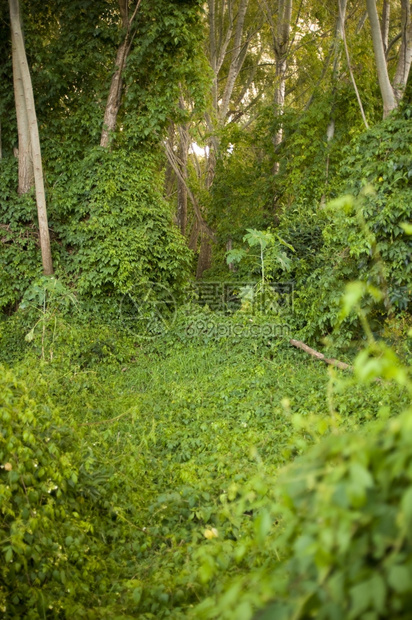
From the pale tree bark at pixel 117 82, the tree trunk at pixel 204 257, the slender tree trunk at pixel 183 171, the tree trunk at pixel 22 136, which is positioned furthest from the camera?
the tree trunk at pixel 204 257

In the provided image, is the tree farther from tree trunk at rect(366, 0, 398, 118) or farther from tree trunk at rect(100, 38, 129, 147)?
tree trunk at rect(100, 38, 129, 147)

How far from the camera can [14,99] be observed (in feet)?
32.8

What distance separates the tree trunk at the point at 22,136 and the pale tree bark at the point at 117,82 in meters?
1.54

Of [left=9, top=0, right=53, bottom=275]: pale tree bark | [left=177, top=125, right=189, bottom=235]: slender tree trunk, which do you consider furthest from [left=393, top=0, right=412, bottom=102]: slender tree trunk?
[left=9, top=0, right=53, bottom=275]: pale tree bark

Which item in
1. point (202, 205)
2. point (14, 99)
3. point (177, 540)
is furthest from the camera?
point (202, 205)

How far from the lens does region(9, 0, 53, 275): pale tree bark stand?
8828 mm

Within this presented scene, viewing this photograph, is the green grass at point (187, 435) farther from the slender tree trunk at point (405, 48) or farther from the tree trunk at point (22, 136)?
the slender tree trunk at point (405, 48)

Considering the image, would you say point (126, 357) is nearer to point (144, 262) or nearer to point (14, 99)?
point (144, 262)

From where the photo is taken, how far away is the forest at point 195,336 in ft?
4.24

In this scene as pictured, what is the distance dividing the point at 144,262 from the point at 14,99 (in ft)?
Result: 15.5

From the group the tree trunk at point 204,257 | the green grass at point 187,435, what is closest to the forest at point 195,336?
the green grass at point 187,435

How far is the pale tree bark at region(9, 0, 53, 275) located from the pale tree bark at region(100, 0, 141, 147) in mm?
1415

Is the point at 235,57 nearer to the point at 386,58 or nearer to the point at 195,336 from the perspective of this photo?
the point at 386,58

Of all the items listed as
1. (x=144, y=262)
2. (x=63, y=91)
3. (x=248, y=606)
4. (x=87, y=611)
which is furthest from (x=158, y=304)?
(x=248, y=606)
